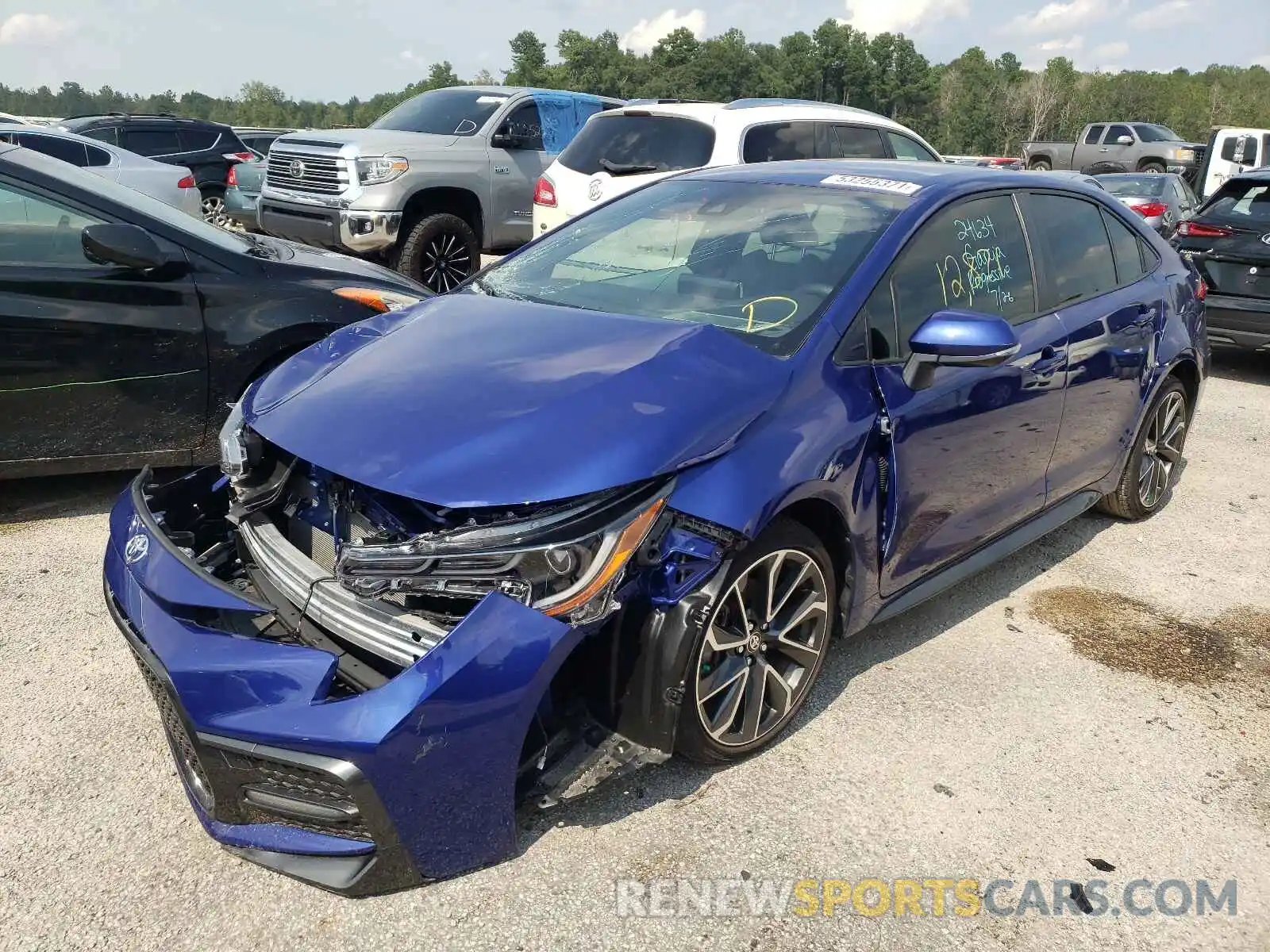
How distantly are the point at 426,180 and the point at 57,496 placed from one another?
5.32 m

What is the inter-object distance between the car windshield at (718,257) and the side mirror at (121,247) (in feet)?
5.13

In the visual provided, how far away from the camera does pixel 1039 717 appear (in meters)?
3.32

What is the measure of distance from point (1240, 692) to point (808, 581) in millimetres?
1782

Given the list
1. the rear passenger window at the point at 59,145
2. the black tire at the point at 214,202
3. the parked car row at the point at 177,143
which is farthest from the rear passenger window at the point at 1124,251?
the parked car row at the point at 177,143

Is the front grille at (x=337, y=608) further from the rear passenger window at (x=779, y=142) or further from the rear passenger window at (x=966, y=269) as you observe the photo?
the rear passenger window at (x=779, y=142)

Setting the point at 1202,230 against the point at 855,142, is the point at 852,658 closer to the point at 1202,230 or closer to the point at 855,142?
the point at 855,142

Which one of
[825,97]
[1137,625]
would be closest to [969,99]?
[825,97]

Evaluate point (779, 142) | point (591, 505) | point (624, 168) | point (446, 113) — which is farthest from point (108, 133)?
point (591, 505)

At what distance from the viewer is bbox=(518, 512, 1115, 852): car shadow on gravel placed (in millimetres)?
2660

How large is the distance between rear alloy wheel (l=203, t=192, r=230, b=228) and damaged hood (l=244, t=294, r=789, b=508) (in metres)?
12.9

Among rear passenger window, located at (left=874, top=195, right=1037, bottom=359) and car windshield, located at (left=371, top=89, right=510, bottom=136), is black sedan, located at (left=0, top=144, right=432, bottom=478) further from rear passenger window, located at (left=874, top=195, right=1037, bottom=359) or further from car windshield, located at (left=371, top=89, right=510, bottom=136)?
car windshield, located at (left=371, top=89, right=510, bottom=136)

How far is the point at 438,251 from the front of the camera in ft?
31.4

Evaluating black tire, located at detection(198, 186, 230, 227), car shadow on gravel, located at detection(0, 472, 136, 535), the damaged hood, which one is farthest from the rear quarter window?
black tire, located at detection(198, 186, 230, 227)

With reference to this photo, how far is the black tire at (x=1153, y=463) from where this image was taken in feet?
15.7
